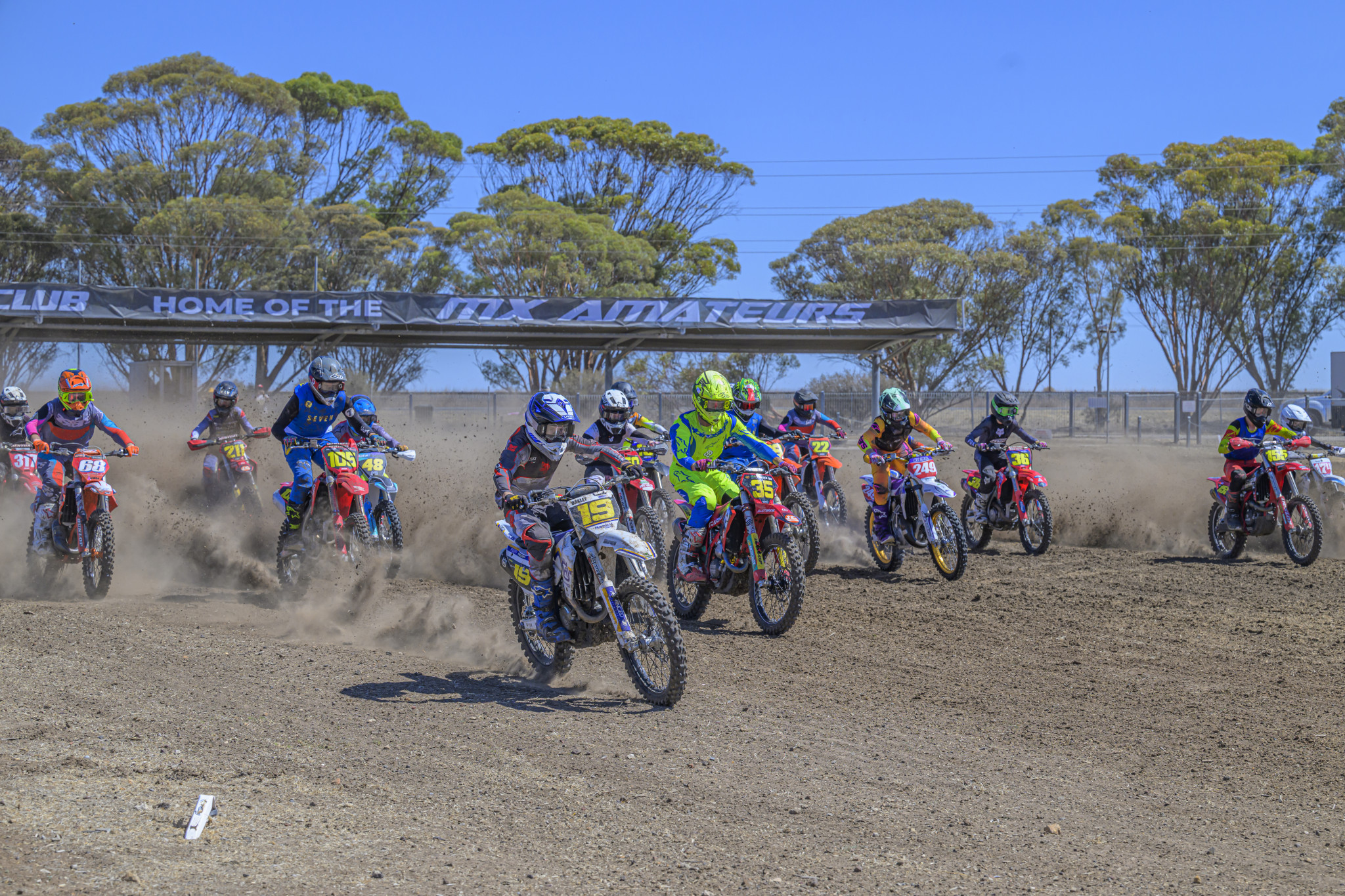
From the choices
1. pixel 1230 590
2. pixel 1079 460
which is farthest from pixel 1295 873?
pixel 1079 460

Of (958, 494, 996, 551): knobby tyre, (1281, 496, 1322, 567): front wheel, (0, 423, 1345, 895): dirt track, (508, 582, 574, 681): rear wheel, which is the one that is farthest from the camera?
(958, 494, 996, 551): knobby tyre

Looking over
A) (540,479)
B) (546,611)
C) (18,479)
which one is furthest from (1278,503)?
(18,479)

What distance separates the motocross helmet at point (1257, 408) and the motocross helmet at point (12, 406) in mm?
14431

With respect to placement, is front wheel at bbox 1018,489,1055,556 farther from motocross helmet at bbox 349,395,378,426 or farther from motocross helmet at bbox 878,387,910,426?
motocross helmet at bbox 349,395,378,426

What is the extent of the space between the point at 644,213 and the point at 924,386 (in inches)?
627

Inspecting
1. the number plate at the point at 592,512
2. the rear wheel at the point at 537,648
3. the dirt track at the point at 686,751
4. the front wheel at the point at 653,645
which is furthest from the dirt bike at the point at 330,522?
the front wheel at the point at 653,645

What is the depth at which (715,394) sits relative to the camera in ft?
32.3

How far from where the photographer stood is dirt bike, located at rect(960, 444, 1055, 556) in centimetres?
1402

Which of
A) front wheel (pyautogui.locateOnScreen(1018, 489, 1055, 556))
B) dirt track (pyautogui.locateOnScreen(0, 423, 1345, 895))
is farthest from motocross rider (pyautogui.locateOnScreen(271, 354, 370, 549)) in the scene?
front wheel (pyautogui.locateOnScreen(1018, 489, 1055, 556))

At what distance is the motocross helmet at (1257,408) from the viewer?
13.6m

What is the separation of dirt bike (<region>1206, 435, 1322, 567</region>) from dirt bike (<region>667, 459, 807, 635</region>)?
7195 millimetres

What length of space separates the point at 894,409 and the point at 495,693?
6.77 m

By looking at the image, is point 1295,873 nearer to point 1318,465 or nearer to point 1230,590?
point 1230,590

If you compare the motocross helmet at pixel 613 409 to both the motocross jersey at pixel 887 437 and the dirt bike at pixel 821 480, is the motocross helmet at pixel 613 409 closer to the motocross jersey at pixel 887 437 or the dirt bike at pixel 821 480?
the motocross jersey at pixel 887 437
